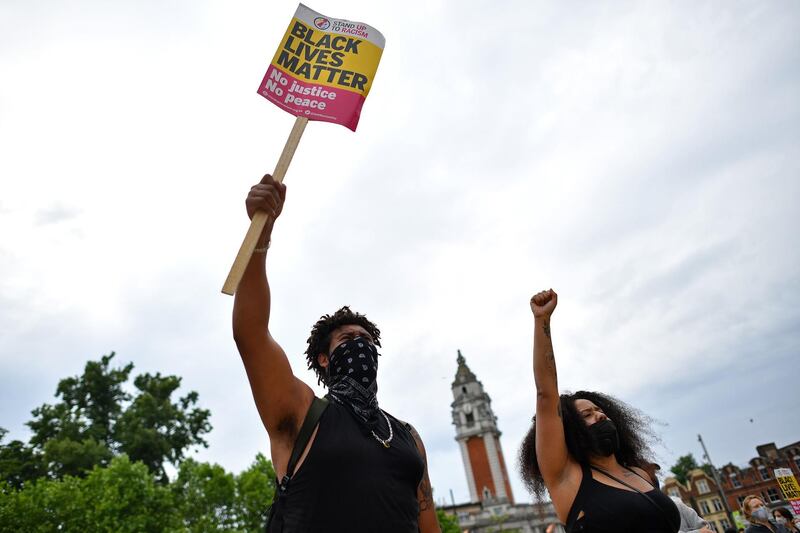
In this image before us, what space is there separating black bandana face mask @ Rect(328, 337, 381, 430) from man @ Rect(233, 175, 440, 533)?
13mm

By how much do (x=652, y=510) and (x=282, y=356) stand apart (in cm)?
229

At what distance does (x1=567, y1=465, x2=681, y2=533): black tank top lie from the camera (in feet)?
9.48

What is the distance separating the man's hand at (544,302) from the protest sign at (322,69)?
1610 millimetres

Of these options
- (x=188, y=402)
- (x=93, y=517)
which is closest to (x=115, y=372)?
(x=188, y=402)

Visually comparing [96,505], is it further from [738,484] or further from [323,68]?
[738,484]

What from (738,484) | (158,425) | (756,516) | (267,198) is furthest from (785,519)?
(738,484)

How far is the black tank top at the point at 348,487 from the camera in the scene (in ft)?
7.17

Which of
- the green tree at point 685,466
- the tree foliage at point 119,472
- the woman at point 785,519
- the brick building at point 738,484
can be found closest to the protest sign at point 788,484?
the woman at point 785,519

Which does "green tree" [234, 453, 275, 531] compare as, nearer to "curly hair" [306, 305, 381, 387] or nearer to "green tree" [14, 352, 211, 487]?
"green tree" [14, 352, 211, 487]

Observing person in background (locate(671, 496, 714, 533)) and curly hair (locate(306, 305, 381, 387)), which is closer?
curly hair (locate(306, 305, 381, 387))

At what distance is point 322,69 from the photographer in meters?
3.33

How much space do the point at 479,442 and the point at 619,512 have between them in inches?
2958

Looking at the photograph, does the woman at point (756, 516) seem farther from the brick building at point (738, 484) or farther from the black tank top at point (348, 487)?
the brick building at point (738, 484)

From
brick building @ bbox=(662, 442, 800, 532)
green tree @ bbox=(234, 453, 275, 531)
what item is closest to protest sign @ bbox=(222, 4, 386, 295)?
green tree @ bbox=(234, 453, 275, 531)
